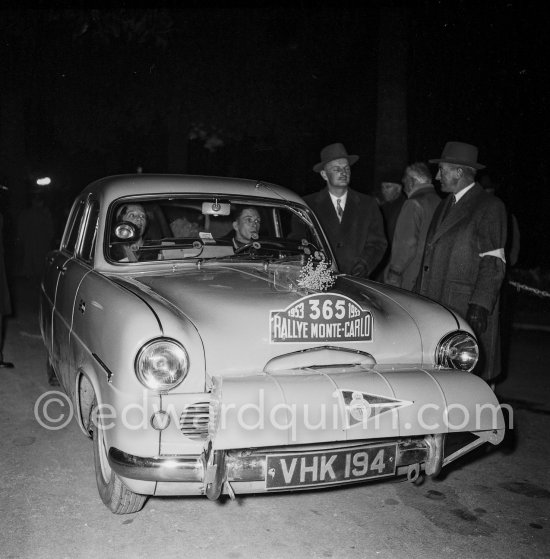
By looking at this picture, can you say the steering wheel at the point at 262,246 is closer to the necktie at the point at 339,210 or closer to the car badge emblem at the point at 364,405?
the necktie at the point at 339,210

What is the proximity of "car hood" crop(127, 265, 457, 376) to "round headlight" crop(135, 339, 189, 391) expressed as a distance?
141 millimetres

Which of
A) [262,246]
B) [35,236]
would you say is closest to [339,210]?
[262,246]

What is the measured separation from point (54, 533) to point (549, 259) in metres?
14.5

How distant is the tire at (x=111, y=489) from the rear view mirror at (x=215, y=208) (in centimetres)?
167

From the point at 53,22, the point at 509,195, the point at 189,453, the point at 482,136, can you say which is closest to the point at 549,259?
the point at 509,195

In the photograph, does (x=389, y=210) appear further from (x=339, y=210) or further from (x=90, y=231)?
(x=90, y=231)

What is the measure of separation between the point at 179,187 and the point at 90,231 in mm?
704

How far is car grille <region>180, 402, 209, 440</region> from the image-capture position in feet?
9.95

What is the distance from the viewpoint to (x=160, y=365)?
304 cm

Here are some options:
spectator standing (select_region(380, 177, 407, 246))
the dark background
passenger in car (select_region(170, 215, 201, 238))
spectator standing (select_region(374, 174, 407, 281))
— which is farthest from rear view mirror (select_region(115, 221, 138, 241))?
the dark background

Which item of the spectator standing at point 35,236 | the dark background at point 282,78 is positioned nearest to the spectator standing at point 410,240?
the dark background at point 282,78

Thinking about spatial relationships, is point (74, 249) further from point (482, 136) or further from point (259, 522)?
point (482, 136)

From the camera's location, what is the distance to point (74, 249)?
4.91m

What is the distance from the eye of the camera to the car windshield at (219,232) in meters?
4.33
